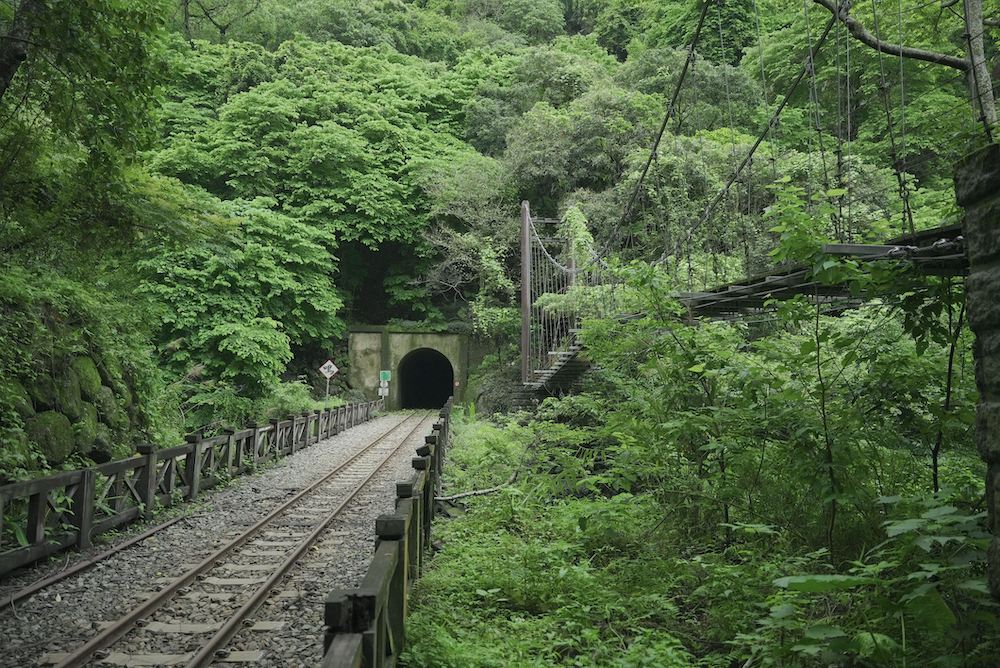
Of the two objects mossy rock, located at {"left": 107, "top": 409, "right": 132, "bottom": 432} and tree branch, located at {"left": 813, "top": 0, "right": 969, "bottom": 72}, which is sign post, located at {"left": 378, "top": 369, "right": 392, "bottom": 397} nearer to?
mossy rock, located at {"left": 107, "top": 409, "right": 132, "bottom": 432}

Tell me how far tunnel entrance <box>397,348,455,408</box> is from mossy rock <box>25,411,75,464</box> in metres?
26.3

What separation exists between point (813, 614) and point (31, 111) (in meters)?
8.82

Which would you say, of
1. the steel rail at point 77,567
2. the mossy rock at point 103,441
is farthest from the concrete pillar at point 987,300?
the mossy rock at point 103,441

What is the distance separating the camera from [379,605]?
2945 millimetres

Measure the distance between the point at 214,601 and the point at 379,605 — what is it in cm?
313

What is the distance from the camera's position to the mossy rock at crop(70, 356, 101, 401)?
890 centimetres

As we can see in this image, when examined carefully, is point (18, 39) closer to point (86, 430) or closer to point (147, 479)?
point (86, 430)

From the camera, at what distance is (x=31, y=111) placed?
7.30 meters

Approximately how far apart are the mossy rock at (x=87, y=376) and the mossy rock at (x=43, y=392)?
64 cm

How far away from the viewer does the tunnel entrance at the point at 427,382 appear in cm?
3525

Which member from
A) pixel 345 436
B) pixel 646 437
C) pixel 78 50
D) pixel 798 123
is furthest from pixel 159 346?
pixel 798 123

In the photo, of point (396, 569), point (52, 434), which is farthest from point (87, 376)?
point (396, 569)

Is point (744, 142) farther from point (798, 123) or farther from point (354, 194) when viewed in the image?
point (354, 194)

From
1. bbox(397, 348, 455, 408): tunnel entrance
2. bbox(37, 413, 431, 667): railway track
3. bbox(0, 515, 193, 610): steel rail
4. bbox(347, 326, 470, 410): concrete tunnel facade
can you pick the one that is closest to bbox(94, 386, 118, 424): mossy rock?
bbox(0, 515, 193, 610): steel rail
